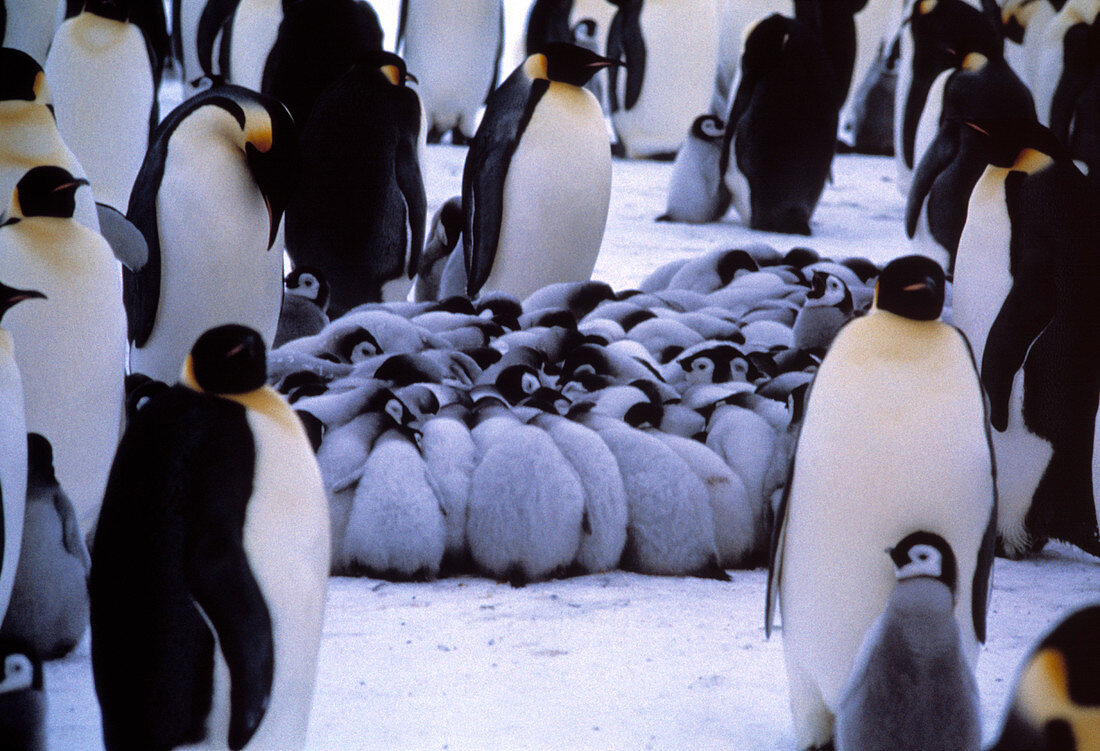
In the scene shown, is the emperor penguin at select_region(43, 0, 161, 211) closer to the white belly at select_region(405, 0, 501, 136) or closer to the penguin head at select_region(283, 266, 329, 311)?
the penguin head at select_region(283, 266, 329, 311)

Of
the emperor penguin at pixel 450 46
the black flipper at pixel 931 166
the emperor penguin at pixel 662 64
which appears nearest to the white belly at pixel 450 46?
the emperor penguin at pixel 450 46

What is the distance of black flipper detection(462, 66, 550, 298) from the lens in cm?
493

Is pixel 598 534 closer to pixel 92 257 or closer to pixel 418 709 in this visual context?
pixel 418 709

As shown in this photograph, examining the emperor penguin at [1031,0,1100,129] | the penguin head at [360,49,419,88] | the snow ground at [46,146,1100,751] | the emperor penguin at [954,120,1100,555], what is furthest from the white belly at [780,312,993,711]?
the emperor penguin at [1031,0,1100,129]

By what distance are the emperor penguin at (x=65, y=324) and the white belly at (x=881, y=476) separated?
1.40 meters

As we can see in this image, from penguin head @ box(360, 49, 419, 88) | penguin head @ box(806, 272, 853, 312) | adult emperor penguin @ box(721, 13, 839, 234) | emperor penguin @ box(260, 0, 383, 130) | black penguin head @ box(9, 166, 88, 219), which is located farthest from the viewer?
adult emperor penguin @ box(721, 13, 839, 234)

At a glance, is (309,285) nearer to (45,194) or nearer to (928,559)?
(45,194)

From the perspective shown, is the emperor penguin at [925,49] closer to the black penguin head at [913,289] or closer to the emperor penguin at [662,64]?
the emperor penguin at [662,64]

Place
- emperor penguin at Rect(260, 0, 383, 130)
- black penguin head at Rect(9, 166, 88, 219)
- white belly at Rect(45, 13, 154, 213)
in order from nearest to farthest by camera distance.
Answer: black penguin head at Rect(9, 166, 88, 219) < white belly at Rect(45, 13, 154, 213) < emperor penguin at Rect(260, 0, 383, 130)

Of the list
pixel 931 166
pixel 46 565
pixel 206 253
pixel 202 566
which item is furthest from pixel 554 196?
pixel 202 566

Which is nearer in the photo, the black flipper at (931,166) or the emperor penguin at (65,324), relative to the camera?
the emperor penguin at (65,324)

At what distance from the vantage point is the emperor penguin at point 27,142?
10.2 feet

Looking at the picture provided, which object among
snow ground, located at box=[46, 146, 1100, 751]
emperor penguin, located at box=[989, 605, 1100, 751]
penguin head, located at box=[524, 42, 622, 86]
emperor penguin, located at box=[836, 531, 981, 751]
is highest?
penguin head, located at box=[524, 42, 622, 86]

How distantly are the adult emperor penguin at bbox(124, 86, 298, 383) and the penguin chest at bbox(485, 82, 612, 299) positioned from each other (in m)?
1.28
